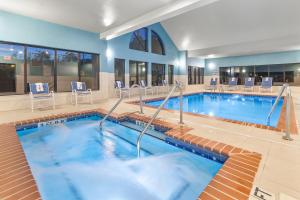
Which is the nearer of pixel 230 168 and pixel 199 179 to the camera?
pixel 230 168

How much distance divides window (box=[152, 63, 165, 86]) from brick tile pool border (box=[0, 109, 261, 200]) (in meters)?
7.91

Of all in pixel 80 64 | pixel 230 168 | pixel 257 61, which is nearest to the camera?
pixel 230 168

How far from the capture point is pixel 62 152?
110 inches

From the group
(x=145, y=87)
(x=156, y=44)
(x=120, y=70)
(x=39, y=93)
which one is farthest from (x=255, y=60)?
(x=39, y=93)

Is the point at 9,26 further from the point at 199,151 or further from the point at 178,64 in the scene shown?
the point at 178,64

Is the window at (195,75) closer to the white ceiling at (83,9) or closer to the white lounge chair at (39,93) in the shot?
the white ceiling at (83,9)

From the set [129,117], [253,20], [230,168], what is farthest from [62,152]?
[253,20]

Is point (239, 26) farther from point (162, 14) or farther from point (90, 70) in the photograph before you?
point (90, 70)

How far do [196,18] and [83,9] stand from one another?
18.6 feet

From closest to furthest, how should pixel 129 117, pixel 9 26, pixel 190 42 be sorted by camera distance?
pixel 129 117, pixel 9 26, pixel 190 42

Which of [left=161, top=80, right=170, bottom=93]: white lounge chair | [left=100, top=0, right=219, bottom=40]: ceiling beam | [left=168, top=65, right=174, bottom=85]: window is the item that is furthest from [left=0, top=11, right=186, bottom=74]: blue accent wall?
[left=168, top=65, right=174, bottom=85]: window

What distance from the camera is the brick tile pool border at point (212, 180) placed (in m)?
1.41

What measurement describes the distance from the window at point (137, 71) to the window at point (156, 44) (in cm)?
134

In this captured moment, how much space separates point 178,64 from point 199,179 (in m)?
10.6
